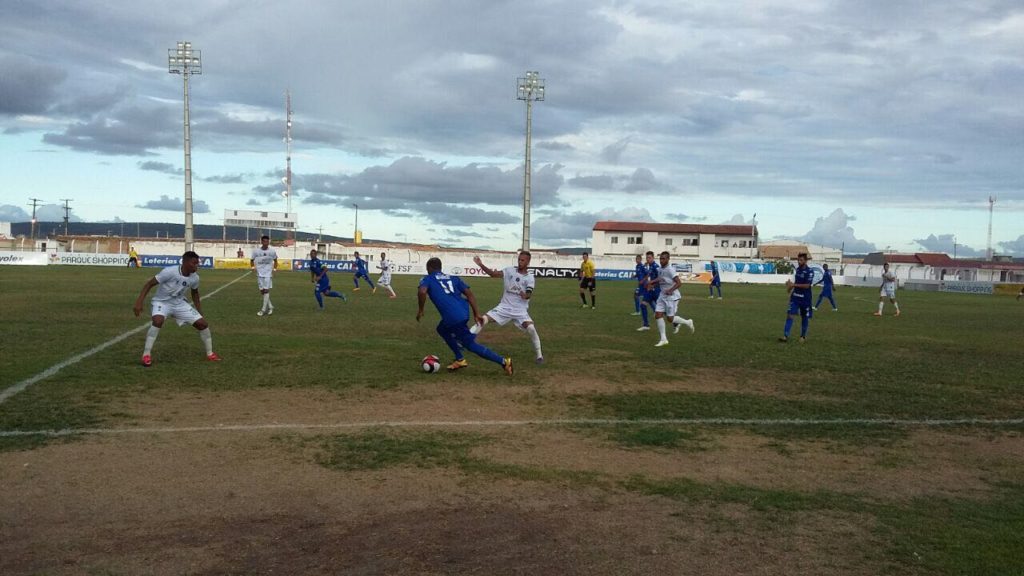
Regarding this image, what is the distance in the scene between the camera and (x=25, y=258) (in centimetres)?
5997

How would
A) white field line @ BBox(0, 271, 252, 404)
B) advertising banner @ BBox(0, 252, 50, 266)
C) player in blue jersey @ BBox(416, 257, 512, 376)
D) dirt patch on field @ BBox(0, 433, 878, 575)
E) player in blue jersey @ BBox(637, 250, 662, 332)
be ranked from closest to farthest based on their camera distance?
dirt patch on field @ BBox(0, 433, 878, 575) → white field line @ BBox(0, 271, 252, 404) → player in blue jersey @ BBox(416, 257, 512, 376) → player in blue jersey @ BBox(637, 250, 662, 332) → advertising banner @ BBox(0, 252, 50, 266)

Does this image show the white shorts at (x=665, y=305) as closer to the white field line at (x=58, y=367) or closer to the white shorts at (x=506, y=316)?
the white shorts at (x=506, y=316)

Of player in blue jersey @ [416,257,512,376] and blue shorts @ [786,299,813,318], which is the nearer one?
player in blue jersey @ [416,257,512,376]

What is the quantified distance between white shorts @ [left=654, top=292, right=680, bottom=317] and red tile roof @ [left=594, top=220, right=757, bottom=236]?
80.6 metres

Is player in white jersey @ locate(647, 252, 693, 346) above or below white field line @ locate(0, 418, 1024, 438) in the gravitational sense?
above

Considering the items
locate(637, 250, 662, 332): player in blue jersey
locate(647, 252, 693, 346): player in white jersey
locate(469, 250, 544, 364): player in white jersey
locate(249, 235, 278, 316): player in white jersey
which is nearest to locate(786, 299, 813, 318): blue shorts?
locate(647, 252, 693, 346): player in white jersey

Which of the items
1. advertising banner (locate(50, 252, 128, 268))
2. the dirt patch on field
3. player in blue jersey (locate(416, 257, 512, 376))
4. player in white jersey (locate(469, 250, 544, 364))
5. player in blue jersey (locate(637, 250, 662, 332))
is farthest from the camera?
advertising banner (locate(50, 252, 128, 268))

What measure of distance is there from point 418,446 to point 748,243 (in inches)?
3780

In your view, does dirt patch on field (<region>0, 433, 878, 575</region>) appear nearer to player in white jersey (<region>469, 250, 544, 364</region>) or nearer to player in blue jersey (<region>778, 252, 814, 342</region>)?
player in white jersey (<region>469, 250, 544, 364</region>)

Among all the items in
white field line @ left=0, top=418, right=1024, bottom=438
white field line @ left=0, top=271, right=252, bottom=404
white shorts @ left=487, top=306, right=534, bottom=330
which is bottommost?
white field line @ left=0, top=418, right=1024, bottom=438

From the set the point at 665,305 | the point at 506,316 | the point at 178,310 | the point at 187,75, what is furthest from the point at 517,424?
the point at 187,75

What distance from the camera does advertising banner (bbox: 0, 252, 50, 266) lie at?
59.1 meters

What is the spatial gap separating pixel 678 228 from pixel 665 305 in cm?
8391

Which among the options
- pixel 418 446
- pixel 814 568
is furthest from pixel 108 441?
pixel 814 568
